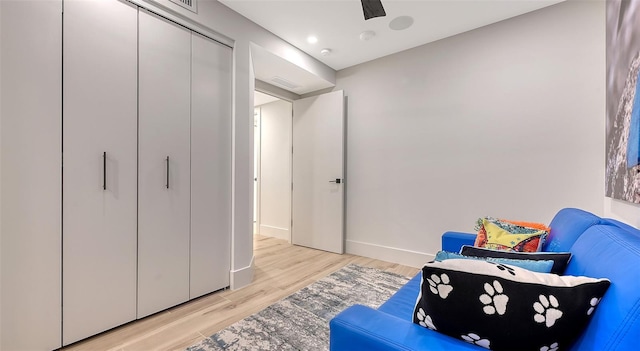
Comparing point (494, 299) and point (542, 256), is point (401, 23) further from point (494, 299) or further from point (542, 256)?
point (494, 299)

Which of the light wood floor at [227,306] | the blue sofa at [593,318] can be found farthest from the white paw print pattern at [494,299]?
the light wood floor at [227,306]

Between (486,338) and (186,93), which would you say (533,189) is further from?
(186,93)

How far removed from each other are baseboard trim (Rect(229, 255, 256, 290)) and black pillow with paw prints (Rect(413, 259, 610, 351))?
210cm

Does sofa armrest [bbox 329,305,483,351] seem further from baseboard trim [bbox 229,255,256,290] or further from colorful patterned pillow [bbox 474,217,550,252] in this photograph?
baseboard trim [bbox 229,255,256,290]

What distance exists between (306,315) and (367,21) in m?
2.65

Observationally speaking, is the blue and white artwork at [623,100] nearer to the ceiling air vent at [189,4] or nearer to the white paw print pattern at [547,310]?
the white paw print pattern at [547,310]

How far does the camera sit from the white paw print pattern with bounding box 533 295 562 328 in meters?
0.68

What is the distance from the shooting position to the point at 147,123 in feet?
6.50

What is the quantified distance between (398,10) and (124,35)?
2177mm

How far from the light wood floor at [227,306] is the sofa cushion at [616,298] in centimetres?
195

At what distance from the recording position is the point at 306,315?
6.71 feet

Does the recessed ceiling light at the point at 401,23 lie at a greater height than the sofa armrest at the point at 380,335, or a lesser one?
greater

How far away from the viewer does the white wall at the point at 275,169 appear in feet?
14.1

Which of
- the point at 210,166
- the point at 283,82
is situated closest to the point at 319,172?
the point at 283,82
